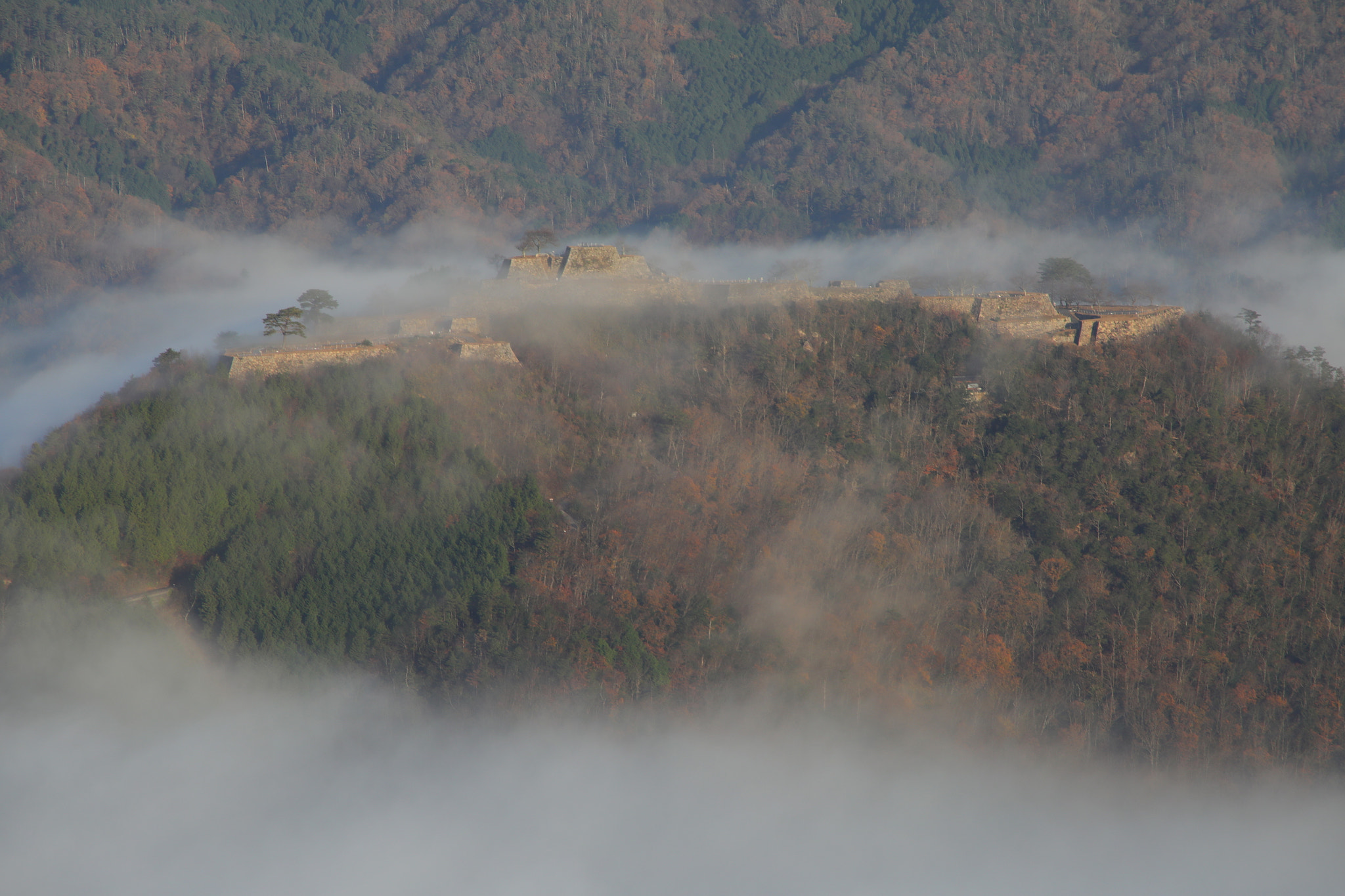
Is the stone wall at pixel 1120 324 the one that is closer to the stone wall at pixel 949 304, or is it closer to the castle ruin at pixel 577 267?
the stone wall at pixel 949 304

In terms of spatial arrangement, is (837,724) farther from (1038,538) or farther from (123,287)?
(123,287)

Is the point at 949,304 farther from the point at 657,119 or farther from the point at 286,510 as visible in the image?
the point at 657,119

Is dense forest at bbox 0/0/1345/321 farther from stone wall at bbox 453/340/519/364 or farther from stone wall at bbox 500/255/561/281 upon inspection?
stone wall at bbox 453/340/519/364

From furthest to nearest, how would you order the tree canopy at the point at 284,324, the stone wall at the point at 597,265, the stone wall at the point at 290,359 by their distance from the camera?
the stone wall at the point at 597,265 < the tree canopy at the point at 284,324 < the stone wall at the point at 290,359

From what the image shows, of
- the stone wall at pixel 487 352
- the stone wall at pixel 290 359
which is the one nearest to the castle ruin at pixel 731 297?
the stone wall at pixel 487 352

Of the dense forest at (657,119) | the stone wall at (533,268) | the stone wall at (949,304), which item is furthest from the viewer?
the dense forest at (657,119)

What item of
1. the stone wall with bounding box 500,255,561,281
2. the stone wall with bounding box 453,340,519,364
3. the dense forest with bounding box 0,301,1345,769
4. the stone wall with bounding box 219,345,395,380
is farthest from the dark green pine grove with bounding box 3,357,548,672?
the stone wall with bounding box 500,255,561,281

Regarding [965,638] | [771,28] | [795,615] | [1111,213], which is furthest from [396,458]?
[771,28]
